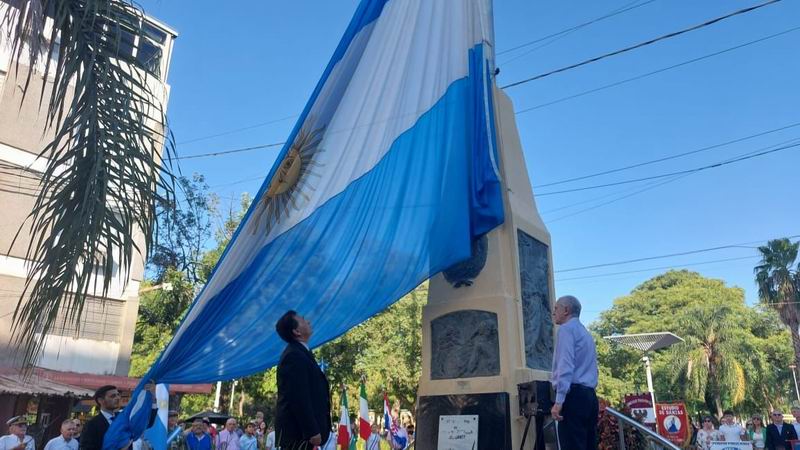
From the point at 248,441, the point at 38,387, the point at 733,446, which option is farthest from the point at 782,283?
the point at 38,387

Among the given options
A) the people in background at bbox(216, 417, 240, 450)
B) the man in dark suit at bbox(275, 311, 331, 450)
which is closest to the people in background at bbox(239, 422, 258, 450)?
the people in background at bbox(216, 417, 240, 450)

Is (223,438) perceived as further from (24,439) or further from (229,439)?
(24,439)

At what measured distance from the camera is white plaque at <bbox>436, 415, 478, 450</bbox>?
514cm

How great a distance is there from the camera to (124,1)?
477 centimetres

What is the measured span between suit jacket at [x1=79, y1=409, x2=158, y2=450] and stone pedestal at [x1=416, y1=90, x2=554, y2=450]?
2.80m

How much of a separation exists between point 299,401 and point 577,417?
6.48 ft

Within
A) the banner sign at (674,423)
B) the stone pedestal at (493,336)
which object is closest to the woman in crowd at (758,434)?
the banner sign at (674,423)

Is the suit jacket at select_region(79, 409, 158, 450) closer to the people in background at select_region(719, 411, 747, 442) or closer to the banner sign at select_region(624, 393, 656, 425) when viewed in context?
the banner sign at select_region(624, 393, 656, 425)

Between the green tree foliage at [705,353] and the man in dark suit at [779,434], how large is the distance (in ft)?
60.0

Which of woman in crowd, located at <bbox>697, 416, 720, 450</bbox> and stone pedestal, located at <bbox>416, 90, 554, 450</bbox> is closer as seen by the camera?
stone pedestal, located at <bbox>416, 90, 554, 450</bbox>

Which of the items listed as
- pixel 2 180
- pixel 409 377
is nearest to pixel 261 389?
pixel 409 377

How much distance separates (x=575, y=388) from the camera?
4445 mm

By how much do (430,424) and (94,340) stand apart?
17.7m

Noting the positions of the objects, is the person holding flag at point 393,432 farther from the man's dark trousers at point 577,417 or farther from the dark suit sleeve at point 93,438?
the man's dark trousers at point 577,417
